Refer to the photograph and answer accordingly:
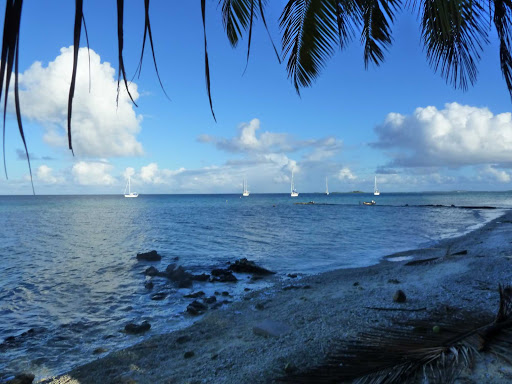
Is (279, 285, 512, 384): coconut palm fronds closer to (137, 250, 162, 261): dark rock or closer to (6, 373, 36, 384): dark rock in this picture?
(6, 373, 36, 384): dark rock

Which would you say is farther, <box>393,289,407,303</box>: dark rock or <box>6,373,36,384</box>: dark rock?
<box>393,289,407,303</box>: dark rock

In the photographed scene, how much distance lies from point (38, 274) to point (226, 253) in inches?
323

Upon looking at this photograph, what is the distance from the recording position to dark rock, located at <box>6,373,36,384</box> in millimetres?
4952

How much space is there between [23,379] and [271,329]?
384 cm

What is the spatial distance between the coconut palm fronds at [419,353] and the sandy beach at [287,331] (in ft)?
0.63

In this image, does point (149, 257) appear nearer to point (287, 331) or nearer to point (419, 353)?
point (287, 331)

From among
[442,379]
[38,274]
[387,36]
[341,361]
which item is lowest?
[38,274]

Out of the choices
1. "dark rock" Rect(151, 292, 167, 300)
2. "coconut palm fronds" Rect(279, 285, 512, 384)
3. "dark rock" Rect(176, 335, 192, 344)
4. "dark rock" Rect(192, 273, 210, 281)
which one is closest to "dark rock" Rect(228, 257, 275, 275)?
"dark rock" Rect(192, 273, 210, 281)

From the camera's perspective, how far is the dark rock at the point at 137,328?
23.0 feet

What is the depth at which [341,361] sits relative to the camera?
275 cm

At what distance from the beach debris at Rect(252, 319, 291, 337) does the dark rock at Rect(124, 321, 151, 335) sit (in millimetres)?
2507

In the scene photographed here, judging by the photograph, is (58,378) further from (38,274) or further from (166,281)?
(38,274)

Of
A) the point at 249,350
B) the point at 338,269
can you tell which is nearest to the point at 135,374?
the point at 249,350

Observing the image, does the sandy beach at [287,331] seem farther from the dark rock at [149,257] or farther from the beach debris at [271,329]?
the dark rock at [149,257]
